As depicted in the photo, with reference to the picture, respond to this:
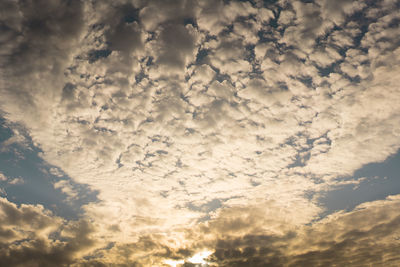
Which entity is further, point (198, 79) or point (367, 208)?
point (367, 208)

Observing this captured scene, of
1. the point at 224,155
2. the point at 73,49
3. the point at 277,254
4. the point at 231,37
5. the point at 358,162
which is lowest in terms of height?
the point at 277,254

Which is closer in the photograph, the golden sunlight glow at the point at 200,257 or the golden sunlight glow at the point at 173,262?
the golden sunlight glow at the point at 200,257

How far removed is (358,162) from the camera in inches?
421

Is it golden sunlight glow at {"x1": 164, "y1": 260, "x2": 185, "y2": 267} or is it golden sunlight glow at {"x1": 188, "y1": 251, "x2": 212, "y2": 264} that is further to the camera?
golden sunlight glow at {"x1": 164, "y1": 260, "x2": 185, "y2": 267}

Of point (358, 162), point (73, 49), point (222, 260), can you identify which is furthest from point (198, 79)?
point (222, 260)

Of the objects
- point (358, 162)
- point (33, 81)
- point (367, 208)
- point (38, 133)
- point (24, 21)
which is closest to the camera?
point (24, 21)

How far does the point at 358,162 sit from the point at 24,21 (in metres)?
14.7

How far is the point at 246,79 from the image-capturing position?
792 cm

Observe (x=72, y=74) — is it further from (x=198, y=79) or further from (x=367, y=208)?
(x=367, y=208)

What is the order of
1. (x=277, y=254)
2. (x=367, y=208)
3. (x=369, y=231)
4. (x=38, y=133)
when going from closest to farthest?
(x=38, y=133) < (x=367, y=208) < (x=369, y=231) < (x=277, y=254)

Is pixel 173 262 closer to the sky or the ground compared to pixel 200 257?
closer to the ground

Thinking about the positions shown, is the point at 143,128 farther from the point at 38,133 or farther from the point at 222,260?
the point at 222,260

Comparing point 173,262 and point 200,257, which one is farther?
point 173,262

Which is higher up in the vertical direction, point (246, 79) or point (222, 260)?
point (246, 79)
